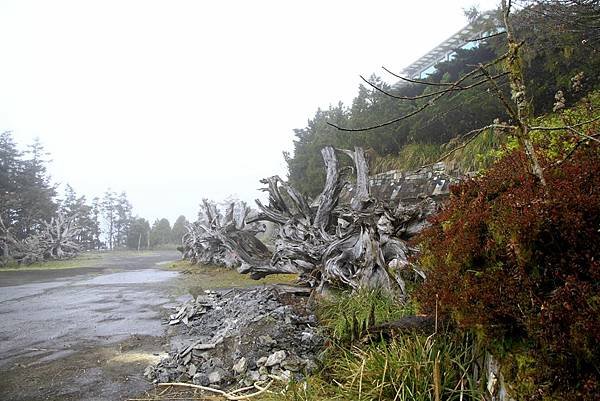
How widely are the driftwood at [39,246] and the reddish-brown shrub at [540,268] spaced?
27994mm

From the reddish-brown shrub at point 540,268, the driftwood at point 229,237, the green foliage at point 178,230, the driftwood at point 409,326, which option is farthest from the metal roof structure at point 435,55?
the green foliage at point 178,230

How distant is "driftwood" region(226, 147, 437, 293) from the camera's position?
233 inches

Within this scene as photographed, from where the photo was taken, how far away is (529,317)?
1.81 m

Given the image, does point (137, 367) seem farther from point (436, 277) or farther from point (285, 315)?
point (436, 277)

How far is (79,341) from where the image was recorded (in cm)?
620

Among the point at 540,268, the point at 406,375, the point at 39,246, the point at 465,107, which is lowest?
the point at 406,375

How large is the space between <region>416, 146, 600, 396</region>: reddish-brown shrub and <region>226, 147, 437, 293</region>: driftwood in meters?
2.57

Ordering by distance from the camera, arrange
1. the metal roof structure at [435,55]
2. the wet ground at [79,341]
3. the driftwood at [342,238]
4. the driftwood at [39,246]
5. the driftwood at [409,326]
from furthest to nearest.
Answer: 1. the driftwood at [39,246]
2. the metal roof structure at [435,55]
3. the driftwood at [342,238]
4. the wet ground at [79,341]
5. the driftwood at [409,326]

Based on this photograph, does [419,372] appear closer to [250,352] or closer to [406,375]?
[406,375]

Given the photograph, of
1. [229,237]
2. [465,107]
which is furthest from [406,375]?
[465,107]

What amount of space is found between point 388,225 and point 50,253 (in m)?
27.5

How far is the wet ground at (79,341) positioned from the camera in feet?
14.1

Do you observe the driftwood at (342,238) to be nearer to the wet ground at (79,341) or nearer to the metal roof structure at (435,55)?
the wet ground at (79,341)

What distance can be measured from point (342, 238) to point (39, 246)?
1038 inches
